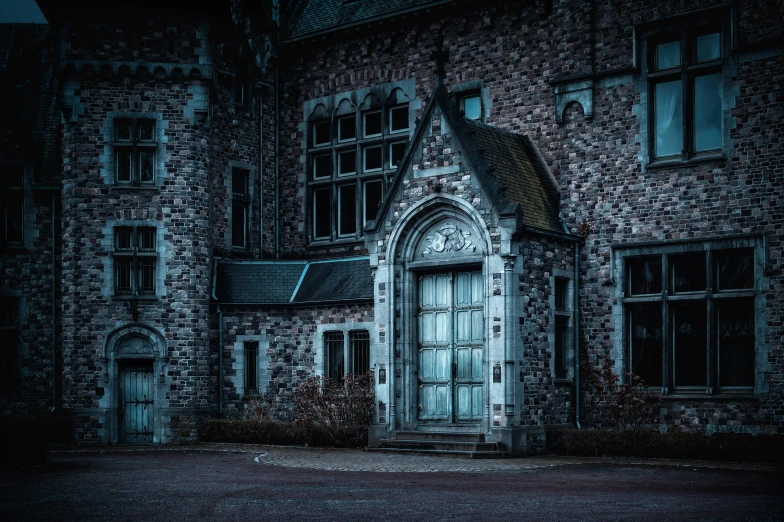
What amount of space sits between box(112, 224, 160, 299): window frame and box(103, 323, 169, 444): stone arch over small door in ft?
2.81

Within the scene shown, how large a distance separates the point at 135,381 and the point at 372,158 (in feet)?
26.2

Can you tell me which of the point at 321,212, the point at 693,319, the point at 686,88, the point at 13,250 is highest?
the point at 686,88

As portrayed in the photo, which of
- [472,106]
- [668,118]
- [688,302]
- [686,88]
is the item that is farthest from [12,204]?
[688,302]

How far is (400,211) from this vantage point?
2223cm

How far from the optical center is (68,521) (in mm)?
11227

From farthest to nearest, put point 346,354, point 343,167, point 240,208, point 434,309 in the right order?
point 240,208, point 343,167, point 346,354, point 434,309

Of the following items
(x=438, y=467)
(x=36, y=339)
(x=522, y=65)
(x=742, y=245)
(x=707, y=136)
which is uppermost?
(x=522, y=65)

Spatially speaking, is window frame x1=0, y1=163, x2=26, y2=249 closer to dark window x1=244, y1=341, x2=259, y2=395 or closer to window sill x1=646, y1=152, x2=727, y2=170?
dark window x1=244, y1=341, x2=259, y2=395

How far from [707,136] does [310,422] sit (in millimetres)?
10309

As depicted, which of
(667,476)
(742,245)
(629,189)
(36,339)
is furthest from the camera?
(36,339)

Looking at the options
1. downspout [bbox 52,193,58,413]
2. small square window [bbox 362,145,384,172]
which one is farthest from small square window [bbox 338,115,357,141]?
downspout [bbox 52,193,58,413]

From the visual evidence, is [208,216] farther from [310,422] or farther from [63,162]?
[310,422]

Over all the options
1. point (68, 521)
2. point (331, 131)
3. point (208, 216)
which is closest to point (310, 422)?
point (208, 216)

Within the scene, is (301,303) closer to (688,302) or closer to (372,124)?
(372,124)
